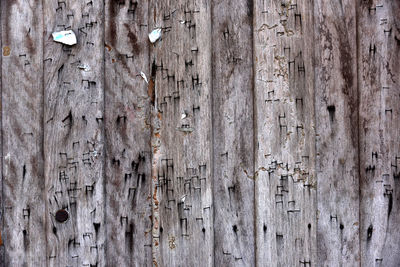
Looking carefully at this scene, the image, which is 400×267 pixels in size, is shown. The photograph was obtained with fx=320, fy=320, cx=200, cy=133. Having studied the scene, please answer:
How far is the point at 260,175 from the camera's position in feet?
3.65

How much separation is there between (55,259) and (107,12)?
884mm

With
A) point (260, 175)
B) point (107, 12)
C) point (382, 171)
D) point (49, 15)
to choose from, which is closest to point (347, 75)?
point (382, 171)

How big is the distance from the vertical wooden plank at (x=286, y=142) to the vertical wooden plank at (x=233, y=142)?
0.03 meters

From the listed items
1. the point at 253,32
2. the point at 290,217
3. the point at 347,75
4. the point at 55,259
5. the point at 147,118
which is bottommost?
the point at 55,259

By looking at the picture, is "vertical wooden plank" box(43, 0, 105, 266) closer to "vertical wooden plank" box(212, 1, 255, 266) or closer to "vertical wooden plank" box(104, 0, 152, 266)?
"vertical wooden plank" box(104, 0, 152, 266)

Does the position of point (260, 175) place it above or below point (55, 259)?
above

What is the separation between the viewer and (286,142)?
3.63 feet

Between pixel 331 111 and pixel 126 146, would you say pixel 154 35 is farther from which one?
pixel 331 111

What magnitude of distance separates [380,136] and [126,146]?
89 centimetres

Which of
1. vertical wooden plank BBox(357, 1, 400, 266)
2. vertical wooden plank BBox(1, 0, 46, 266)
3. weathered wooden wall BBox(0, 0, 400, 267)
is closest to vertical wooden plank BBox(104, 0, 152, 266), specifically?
weathered wooden wall BBox(0, 0, 400, 267)

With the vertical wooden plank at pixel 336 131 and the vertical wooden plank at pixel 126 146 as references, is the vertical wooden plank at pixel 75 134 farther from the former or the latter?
the vertical wooden plank at pixel 336 131

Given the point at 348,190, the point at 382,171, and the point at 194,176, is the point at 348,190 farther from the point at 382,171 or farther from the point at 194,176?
the point at 194,176

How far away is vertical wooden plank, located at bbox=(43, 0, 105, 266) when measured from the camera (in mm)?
1109

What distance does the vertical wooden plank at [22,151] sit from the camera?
1.12m
